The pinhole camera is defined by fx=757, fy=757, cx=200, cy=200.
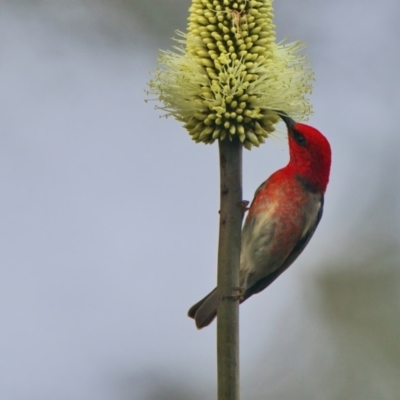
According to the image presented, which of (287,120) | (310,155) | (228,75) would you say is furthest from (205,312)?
(228,75)

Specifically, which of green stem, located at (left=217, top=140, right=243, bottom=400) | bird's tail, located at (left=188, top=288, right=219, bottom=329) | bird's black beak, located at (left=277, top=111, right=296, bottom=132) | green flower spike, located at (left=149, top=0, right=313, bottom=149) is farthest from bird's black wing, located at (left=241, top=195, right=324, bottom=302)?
green stem, located at (left=217, top=140, right=243, bottom=400)

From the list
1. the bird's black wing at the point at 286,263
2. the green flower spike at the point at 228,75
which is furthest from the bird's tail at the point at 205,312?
the green flower spike at the point at 228,75

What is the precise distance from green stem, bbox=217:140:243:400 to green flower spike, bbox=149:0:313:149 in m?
0.16

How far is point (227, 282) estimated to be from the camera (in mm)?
2051

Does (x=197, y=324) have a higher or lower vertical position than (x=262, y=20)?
lower

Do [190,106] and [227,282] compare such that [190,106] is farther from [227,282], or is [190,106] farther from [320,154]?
[320,154]

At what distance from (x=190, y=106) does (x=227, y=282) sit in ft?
2.07

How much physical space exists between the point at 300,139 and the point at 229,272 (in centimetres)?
157

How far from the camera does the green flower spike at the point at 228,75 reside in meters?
2.31

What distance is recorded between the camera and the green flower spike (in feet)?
7.59

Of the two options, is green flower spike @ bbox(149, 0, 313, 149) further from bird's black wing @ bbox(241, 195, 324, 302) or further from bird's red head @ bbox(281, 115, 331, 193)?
bird's black wing @ bbox(241, 195, 324, 302)

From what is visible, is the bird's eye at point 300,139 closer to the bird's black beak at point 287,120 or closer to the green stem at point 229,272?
the bird's black beak at point 287,120

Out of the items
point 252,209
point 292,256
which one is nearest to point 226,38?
point 252,209

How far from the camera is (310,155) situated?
3.67 metres
